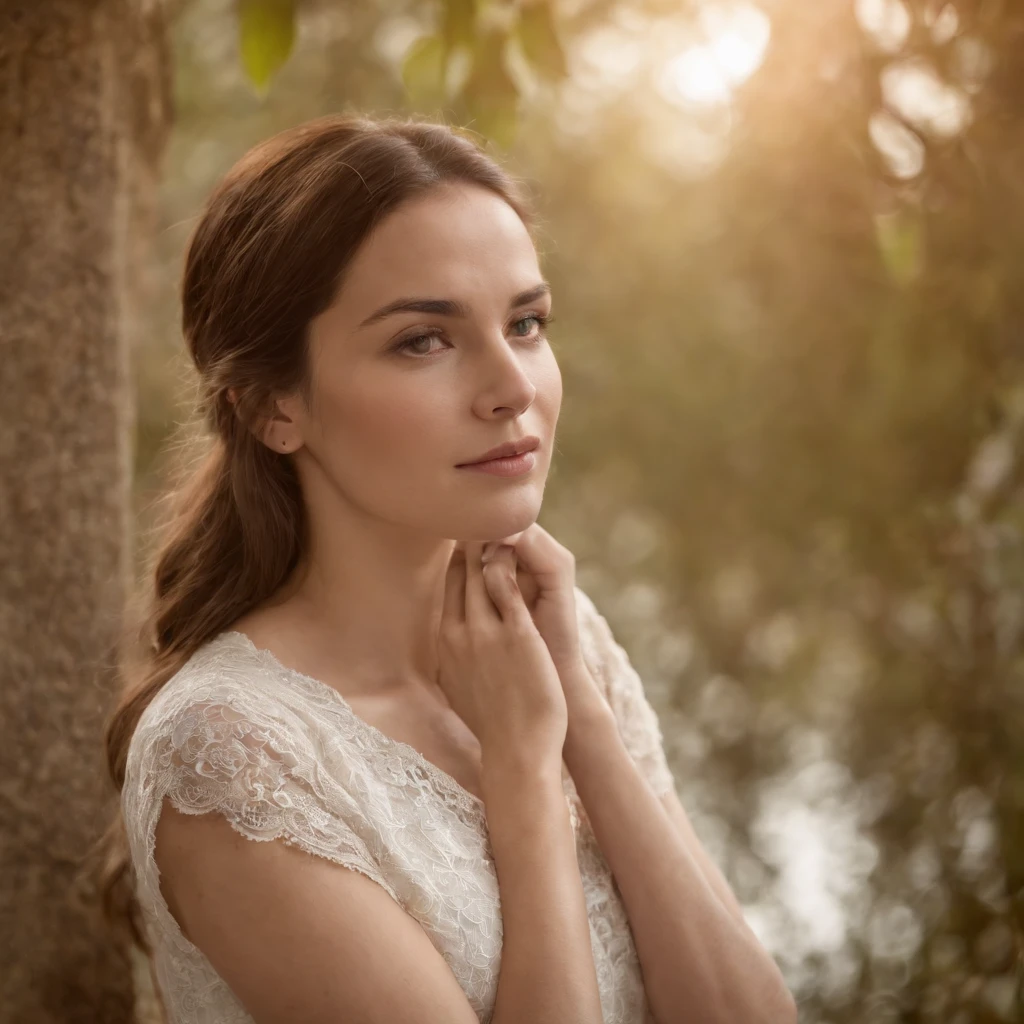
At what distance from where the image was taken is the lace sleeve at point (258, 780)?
141 centimetres

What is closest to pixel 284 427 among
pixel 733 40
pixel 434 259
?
pixel 434 259

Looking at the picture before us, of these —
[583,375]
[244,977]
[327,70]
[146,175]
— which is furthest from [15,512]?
[583,375]

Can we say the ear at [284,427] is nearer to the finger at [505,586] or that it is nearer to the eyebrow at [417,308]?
the eyebrow at [417,308]

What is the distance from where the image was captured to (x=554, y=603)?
1829 mm

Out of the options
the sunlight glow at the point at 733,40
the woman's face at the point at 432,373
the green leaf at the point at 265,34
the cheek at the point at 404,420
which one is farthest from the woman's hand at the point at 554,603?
the sunlight glow at the point at 733,40

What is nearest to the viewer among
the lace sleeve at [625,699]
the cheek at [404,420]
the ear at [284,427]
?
the cheek at [404,420]

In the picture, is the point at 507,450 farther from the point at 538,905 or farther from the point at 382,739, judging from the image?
the point at 538,905

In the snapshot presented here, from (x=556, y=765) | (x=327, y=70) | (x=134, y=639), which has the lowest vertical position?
(x=556, y=765)

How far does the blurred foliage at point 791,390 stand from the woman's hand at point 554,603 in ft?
2.15

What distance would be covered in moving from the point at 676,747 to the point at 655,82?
2504 mm

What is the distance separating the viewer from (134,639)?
1.93 metres

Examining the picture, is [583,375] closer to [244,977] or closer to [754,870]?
[754,870]

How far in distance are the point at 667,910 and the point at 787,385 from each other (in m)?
2.72

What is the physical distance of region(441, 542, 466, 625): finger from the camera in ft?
5.93
